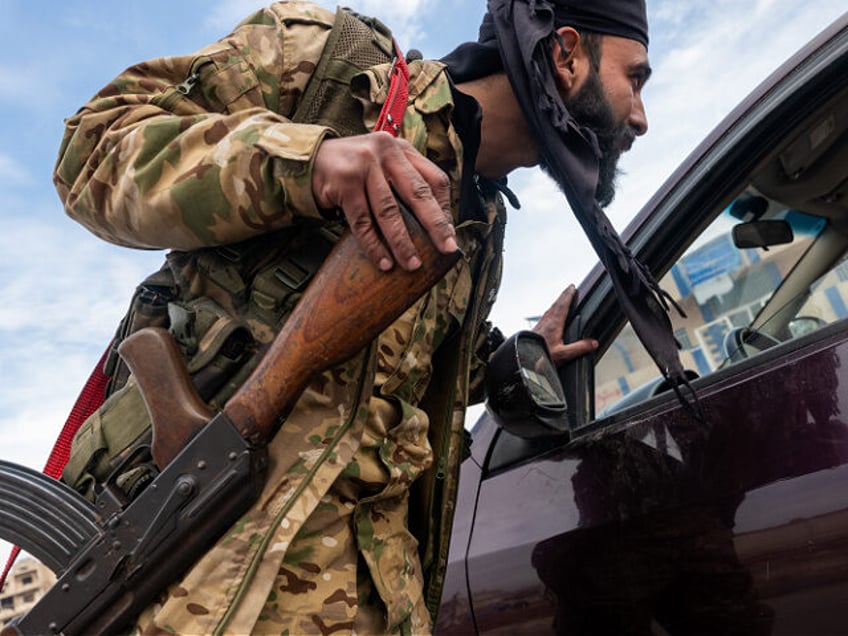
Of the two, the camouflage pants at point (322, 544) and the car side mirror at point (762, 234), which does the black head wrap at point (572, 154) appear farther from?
the camouflage pants at point (322, 544)

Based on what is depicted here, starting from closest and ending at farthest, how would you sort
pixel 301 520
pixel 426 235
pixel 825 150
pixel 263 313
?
pixel 426 235 → pixel 301 520 → pixel 263 313 → pixel 825 150

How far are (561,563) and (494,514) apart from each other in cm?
22

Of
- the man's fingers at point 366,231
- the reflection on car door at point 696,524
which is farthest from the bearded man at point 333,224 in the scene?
the reflection on car door at point 696,524

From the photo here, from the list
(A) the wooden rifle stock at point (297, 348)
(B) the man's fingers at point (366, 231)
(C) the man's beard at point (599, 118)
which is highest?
(C) the man's beard at point (599, 118)

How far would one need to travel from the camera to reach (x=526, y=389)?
1436 millimetres

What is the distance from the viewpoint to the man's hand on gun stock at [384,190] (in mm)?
886

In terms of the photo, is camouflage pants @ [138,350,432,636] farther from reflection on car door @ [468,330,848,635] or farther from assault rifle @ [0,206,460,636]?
reflection on car door @ [468,330,848,635]

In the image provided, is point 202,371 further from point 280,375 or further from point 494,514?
point 494,514

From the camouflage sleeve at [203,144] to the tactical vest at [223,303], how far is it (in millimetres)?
48

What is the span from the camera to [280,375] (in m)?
1.03

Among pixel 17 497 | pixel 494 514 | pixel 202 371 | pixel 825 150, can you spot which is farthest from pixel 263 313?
pixel 825 150

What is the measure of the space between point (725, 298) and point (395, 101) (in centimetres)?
80

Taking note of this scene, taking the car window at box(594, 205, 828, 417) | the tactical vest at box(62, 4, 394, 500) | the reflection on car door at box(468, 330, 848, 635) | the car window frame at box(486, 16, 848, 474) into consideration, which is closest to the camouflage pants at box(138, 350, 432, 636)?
the tactical vest at box(62, 4, 394, 500)

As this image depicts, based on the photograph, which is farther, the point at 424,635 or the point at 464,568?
the point at 464,568
